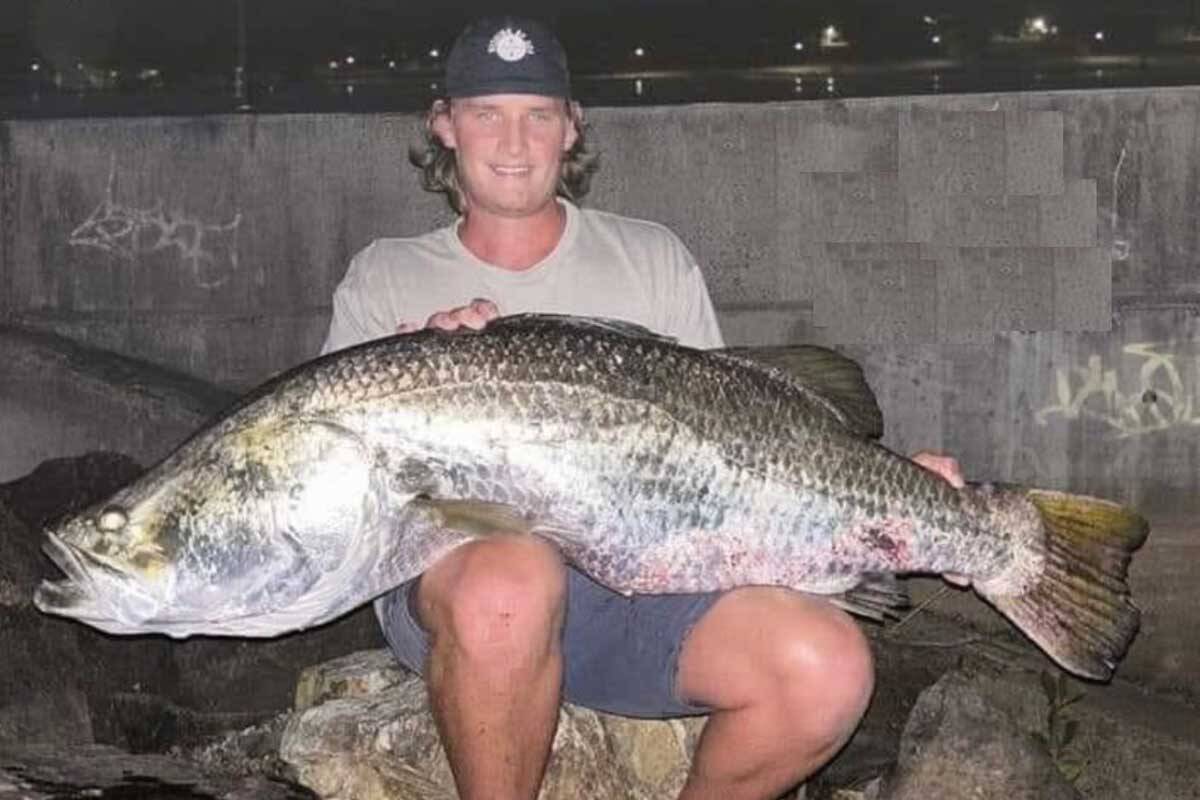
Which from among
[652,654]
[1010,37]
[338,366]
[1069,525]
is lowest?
[652,654]

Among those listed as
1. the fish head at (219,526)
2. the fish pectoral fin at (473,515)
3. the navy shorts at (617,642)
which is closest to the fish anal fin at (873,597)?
the navy shorts at (617,642)

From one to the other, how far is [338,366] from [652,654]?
0.98 m

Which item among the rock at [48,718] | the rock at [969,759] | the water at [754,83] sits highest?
the water at [754,83]

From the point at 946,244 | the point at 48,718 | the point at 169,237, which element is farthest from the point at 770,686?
the point at 169,237

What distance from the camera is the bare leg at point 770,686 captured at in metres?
3.91

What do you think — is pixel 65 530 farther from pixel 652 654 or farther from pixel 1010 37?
pixel 1010 37

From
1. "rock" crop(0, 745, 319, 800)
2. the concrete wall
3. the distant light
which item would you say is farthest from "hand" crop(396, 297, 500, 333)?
the distant light

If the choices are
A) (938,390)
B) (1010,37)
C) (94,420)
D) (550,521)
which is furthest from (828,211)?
(1010,37)

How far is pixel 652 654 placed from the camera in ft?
13.6

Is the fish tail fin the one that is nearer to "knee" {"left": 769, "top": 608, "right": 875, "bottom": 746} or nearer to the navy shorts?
"knee" {"left": 769, "top": 608, "right": 875, "bottom": 746}

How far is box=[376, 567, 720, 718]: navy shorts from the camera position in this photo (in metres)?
4.12

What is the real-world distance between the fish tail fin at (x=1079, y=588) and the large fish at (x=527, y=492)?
18mm

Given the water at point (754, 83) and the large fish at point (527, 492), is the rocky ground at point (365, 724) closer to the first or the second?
the large fish at point (527, 492)

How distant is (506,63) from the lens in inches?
178
